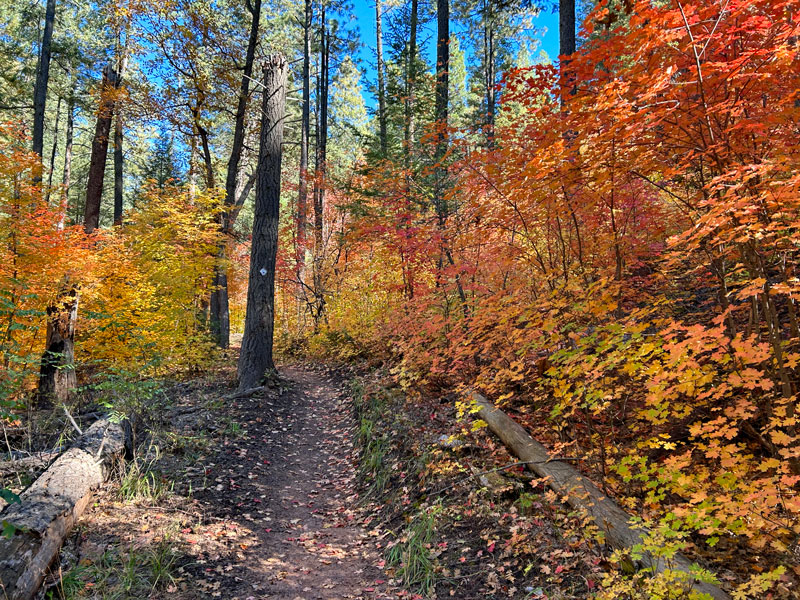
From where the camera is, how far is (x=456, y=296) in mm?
7070

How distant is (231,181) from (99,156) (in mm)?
3178

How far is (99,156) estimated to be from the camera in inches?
418

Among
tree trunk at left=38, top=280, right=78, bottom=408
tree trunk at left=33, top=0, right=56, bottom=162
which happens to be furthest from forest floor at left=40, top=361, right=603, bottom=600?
tree trunk at left=33, top=0, right=56, bottom=162

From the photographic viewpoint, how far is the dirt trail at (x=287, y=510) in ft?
11.5

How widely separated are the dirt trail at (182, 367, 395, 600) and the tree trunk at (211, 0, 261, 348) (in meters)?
6.19

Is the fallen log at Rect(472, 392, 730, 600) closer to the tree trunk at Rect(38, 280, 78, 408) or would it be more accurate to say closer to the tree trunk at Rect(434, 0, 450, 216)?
the tree trunk at Rect(434, 0, 450, 216)

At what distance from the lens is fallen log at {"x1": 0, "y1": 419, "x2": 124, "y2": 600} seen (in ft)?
9.21

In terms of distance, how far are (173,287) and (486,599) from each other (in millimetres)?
10215

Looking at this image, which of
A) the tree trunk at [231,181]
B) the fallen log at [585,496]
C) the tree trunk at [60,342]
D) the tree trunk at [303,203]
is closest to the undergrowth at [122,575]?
the fallen log at [585,496]

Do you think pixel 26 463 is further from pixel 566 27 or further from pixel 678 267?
pixel 566 27

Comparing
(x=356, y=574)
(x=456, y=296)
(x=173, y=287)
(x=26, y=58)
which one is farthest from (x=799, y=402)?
(x=26, y=58)

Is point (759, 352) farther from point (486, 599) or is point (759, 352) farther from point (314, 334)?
point (314, 334)

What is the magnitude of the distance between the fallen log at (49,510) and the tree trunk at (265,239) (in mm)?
3652

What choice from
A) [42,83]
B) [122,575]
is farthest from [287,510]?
[42,83]
